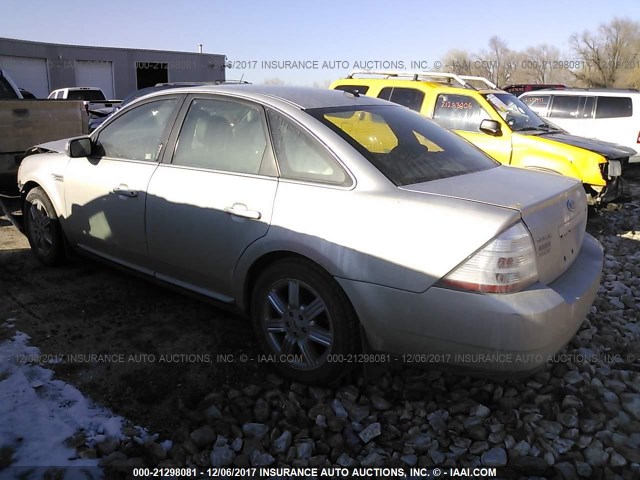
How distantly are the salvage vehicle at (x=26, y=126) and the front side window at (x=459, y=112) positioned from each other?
194 inches

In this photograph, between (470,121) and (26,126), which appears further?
(470,121)

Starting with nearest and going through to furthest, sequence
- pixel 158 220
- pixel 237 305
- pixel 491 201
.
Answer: pixel 491 201 → pixel 237 305 → pixel 158 220

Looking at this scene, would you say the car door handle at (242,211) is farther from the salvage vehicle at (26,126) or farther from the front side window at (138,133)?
the salvage vehicle at (26,126)

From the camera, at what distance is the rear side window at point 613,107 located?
419 inches

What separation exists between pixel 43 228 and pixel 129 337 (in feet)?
5.97

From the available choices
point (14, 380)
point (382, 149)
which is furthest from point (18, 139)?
point (382, 149)

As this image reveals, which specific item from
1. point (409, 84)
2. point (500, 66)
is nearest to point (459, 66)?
point (500, 66)

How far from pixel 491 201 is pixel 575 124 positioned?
1010cm

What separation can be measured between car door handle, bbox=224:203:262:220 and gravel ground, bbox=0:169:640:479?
0.94 metres

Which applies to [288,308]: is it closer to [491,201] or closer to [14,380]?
[491,201]

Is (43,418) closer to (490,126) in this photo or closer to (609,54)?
(490,126)

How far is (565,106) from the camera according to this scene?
11328 millimetres

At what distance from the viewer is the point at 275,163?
9.80 ft

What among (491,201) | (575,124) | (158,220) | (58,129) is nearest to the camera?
(491,201)
